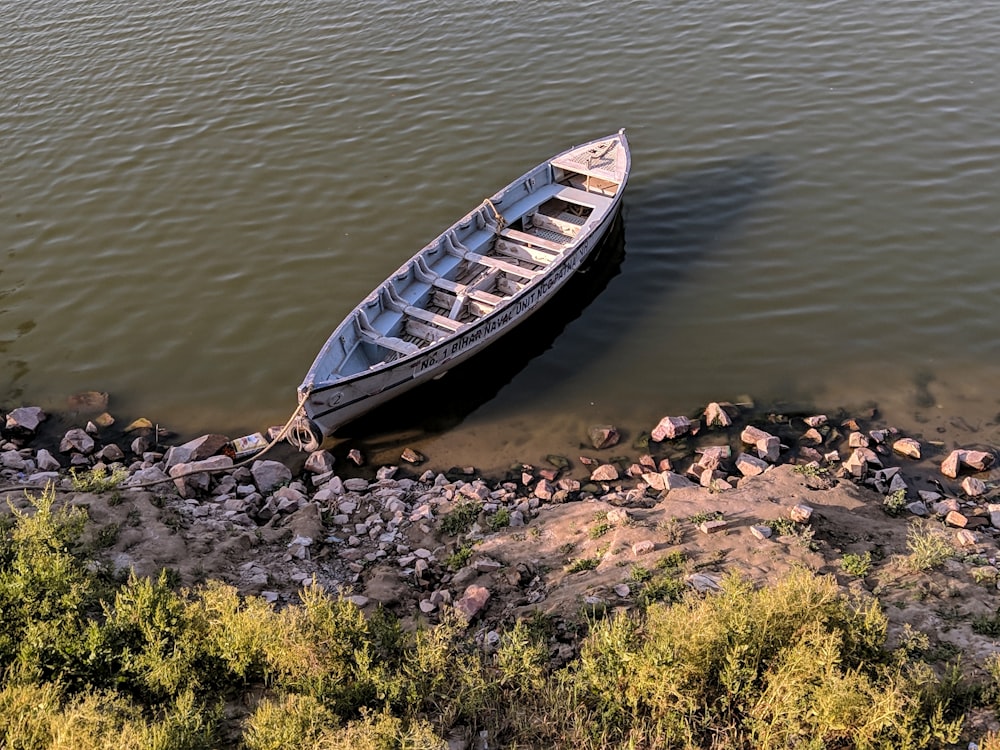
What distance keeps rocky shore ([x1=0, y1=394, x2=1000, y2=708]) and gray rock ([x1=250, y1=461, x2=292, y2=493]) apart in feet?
0.10

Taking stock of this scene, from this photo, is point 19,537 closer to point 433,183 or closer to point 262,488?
point 262,488

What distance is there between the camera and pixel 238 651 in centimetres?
746

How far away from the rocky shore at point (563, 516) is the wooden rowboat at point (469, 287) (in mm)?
1477

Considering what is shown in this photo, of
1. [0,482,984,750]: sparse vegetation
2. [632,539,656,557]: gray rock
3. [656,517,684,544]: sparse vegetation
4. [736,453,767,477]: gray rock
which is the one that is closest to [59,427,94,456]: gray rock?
[0,482,984,750]: sparse vegetation

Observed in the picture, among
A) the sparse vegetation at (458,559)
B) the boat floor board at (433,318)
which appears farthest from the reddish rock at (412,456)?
the sparse vegetation at (458,559)

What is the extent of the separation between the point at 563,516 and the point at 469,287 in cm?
552

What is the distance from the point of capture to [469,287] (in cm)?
1516

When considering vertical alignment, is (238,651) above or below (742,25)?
below

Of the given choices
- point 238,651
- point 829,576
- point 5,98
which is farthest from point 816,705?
point 5,98

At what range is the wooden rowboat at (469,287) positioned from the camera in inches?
518

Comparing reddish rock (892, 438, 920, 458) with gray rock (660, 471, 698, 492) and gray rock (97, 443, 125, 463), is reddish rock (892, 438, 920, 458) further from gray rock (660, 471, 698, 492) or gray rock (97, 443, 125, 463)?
gray rock (97, 443, 125, 463)

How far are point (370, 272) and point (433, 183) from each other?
11.6ft

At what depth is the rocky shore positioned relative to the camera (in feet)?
30.5

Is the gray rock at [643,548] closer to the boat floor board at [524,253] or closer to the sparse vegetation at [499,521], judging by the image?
the sparse vegetation at [499,521]
